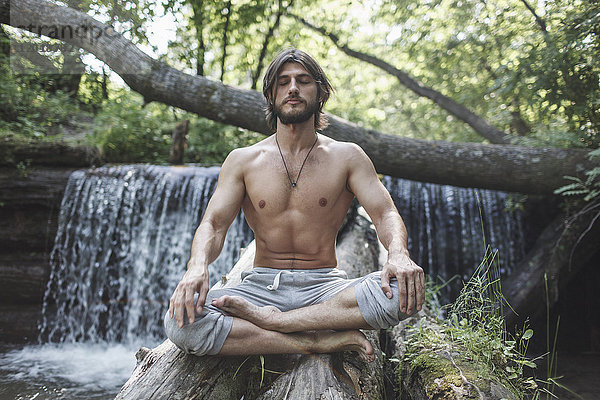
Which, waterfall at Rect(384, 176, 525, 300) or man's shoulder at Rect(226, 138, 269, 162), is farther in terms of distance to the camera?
waterfall at Rect(384, 176, 525, 300)

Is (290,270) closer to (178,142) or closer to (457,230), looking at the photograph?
(457,230)

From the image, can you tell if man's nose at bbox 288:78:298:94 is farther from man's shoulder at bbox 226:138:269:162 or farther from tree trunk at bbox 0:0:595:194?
A: tree trunk at bbox 0:0:595:194

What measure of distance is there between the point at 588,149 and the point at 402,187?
249cm

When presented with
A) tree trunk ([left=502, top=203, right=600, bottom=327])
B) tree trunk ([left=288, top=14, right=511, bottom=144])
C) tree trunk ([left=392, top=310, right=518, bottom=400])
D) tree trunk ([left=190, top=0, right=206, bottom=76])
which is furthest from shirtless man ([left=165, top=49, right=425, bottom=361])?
tree trunk ([left=288, top=14, right=511, bottom=144])

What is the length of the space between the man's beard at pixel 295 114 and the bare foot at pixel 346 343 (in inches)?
49.6

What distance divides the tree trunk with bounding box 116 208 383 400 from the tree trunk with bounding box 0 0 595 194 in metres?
3.63

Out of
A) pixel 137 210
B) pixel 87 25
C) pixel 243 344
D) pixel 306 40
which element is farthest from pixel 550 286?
pixel 306 40

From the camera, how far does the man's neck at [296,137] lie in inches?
104

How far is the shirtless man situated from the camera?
1.98m

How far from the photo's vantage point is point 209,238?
2.26 meters

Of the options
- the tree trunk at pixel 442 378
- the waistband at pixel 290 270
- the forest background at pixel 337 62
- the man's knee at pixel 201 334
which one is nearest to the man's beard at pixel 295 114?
the waistband at pixel 290 270

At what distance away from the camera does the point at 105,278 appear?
18.3 feet

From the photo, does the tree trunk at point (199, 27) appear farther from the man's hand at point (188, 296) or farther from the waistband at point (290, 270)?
the man's hand at point (188, 296)

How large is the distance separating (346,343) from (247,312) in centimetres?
51
